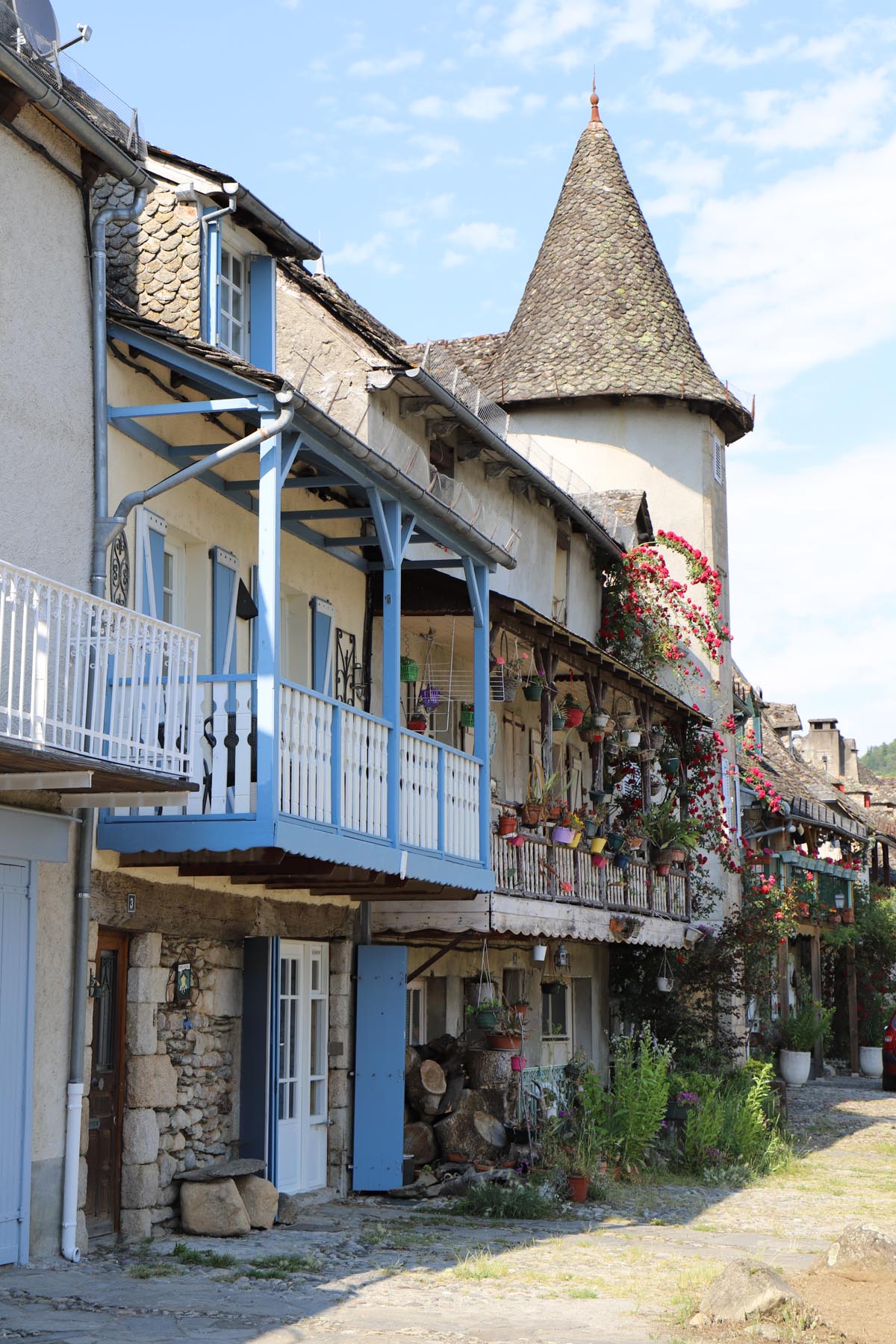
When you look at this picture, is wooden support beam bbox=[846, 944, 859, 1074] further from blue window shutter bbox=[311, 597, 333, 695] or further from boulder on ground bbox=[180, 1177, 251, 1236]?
boulder on ground bbox=[180, 1177, 251, 1236]

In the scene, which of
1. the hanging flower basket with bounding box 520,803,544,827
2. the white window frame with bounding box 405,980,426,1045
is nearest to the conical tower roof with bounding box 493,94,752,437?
the hanging flower basket with bounding box 520,803,544,827

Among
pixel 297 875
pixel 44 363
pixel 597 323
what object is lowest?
pixel 297 875

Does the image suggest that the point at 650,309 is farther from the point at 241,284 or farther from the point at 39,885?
the point at 39,885

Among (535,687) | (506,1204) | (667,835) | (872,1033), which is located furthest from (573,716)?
(872,1033)

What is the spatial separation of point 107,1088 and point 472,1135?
4.98m

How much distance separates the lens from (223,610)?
41.0 feet

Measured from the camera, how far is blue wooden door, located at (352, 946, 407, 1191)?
14234mm

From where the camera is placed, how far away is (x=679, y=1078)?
58.6 feet

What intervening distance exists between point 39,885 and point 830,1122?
15.4m

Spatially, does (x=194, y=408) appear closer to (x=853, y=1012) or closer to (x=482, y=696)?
(x=482, y=696)

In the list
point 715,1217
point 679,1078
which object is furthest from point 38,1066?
point 679,1078

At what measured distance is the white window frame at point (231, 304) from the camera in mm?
13141

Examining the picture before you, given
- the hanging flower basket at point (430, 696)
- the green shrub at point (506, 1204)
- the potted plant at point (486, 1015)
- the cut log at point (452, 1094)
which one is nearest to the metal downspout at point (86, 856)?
the green shrub at point (506, 1204)

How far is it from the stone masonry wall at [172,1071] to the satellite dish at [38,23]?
6192 millimetres
